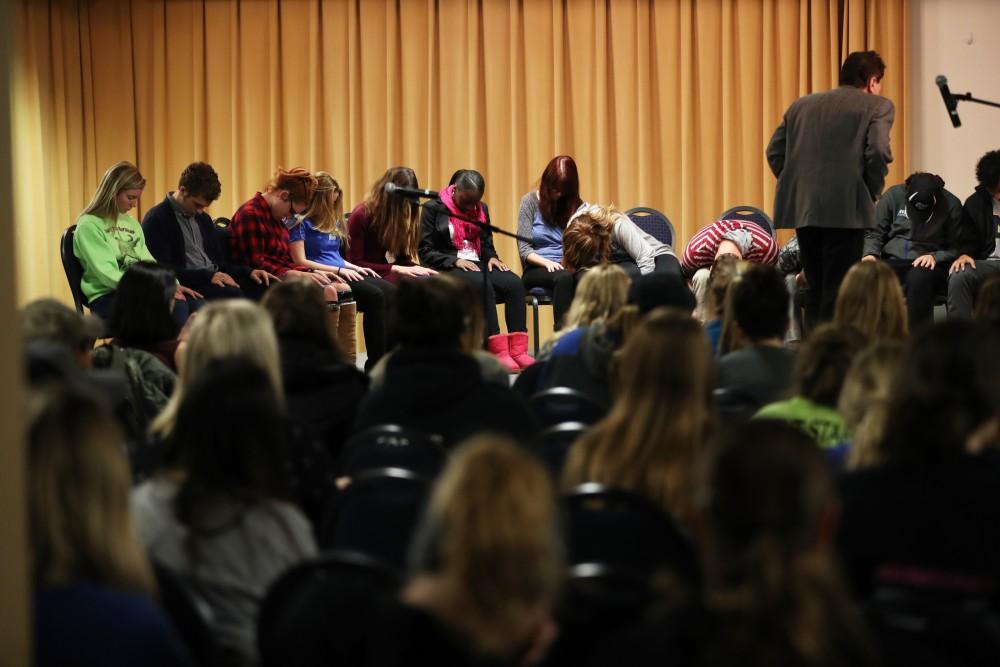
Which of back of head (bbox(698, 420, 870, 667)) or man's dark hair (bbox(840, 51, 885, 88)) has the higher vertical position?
man's dark hair (bbox(840, 51, 885, 88))

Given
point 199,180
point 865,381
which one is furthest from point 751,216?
point 865,381

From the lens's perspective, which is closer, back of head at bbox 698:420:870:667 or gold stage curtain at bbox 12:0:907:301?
back of head at bbox 698:420:870:667

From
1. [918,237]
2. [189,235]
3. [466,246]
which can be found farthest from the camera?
[466,246]

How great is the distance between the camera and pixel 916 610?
1.89m

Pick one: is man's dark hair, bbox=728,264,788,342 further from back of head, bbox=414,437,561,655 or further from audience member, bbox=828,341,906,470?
back of head, bbox=414,437,561,655

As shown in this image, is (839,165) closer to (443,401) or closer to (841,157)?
(841,157)

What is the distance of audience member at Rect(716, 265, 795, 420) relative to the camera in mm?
3514

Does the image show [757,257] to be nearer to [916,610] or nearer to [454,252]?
[454,252]

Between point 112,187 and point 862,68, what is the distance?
3579mm

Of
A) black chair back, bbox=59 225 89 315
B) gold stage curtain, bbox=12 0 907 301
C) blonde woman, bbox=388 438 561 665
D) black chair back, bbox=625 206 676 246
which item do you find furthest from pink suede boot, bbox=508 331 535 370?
blonde woman, bbox=388 438 561 665

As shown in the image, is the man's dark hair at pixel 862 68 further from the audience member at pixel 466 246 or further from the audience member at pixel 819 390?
the audience member at pixel 819 390

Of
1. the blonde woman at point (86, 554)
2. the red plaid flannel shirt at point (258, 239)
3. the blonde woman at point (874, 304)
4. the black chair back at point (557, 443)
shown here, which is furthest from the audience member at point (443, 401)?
the red plaid flannel shirt at point (258, 239)

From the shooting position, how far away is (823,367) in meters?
3.02

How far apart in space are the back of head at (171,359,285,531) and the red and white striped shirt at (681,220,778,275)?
5.28 metres
